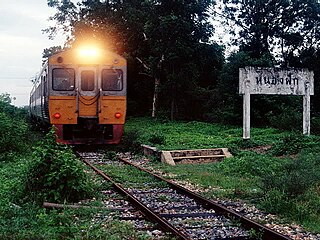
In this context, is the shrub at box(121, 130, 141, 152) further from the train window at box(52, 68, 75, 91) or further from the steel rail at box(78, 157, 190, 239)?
the steel rail at box(78, 157, 190, 239)

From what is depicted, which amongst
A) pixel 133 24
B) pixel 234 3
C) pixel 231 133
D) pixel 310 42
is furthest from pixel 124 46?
pixel 231 133

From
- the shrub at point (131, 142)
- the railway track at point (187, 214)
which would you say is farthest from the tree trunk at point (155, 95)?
the railway track at point (187, 214)

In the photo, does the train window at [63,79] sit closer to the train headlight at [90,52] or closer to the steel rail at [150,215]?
the train headlight at [90,52]

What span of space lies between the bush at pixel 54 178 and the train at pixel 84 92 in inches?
299

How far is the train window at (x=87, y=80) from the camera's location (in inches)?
665

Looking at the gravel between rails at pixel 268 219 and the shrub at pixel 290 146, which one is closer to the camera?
the gravel between rails at pixel 268 219

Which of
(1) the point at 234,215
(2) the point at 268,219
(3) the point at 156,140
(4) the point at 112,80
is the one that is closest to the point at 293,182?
(2) the point at 268,219

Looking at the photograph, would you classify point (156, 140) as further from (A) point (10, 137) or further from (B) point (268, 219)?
(B) point (268, 219)

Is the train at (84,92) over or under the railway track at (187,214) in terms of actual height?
over

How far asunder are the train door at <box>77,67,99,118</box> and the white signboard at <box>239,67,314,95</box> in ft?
15.0

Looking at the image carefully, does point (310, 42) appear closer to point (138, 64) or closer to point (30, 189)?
point (138, 64)

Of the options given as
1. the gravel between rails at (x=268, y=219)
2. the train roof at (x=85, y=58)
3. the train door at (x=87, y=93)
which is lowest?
the gravel between rails at (x=268, y=219)

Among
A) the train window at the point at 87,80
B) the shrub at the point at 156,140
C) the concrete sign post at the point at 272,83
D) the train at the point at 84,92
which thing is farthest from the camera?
the shrub at the point at 156,140

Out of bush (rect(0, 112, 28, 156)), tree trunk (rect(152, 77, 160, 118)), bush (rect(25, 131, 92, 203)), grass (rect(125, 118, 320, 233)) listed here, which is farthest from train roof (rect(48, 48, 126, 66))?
tree trunk (rect(152, 77, 160, 118))
